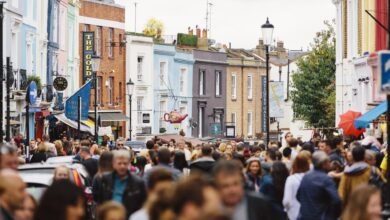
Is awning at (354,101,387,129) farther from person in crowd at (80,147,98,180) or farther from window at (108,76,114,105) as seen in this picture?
window at (108,76,114,105)

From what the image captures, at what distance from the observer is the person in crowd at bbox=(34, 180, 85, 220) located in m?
10.6

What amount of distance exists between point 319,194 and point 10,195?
6667 mm

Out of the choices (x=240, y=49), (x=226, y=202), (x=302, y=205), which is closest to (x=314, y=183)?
(x=302, y=205)

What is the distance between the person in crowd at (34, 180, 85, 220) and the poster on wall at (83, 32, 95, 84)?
193 feet

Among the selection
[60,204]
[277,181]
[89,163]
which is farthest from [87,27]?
[60,204]

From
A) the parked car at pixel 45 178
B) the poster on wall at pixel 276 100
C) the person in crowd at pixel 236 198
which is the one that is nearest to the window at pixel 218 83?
the poster on wall at pixel 276 100

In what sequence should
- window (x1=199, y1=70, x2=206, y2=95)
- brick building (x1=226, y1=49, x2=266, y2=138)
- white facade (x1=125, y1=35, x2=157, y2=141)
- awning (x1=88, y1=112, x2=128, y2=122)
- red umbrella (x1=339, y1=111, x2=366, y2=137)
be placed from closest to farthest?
red umbrella (x1=339, y1=111, x2=366, y2=137)
awning (x1=88, y1=112, x2=128, y2=122)
white facade (x1=125, y1=35, x2=157, y2=141)
window (x1=199, y1=70, x2=206, y2=95)
brick building (x1=226, y1=49, x2=266, y2=138)

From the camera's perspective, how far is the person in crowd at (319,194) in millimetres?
17703

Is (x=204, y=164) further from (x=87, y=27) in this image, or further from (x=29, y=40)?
(x=87, y=27)

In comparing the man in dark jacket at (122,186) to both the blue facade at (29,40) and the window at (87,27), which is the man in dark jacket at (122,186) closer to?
the blue facade at (29,40)

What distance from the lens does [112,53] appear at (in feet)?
251

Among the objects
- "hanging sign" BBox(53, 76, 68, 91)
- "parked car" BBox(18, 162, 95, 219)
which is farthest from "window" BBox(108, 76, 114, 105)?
"parked car" BBox(18, 162, 95, 219)

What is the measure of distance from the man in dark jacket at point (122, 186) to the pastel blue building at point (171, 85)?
6039 cm

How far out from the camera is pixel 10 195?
11.9m
